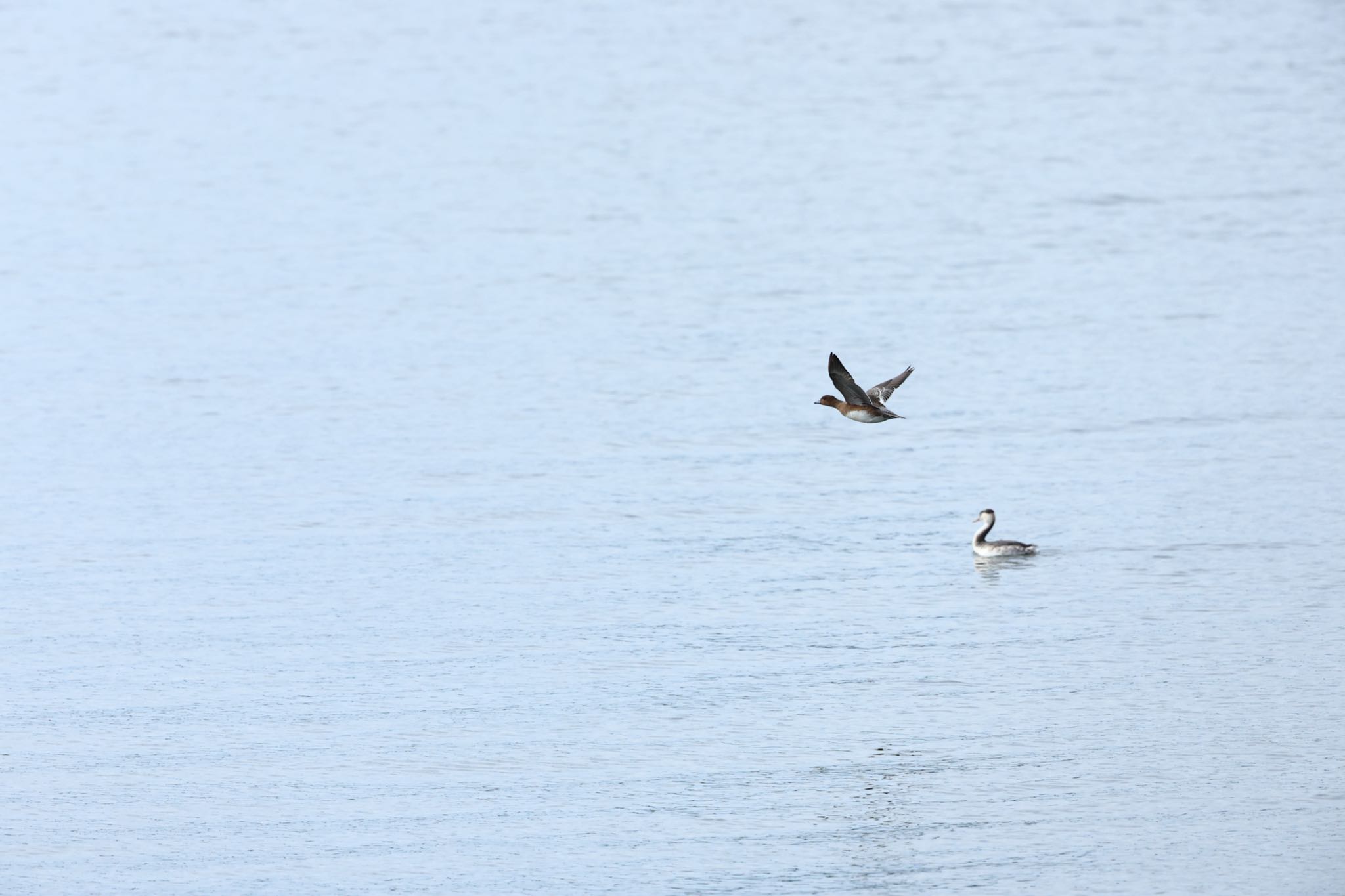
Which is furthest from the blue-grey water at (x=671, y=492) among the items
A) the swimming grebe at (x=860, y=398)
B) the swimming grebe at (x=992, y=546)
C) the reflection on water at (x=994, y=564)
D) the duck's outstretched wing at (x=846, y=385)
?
the duck's outstretched wing at (x=846, y=385)

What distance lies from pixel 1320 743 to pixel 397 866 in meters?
7.75

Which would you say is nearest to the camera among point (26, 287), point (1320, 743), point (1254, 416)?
point (1320, 743)

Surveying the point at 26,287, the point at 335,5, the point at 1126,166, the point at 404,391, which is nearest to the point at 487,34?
the point at 335,5

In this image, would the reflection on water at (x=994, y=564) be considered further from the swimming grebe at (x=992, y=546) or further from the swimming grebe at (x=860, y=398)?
the swimming grebe at (x=860, y=398)

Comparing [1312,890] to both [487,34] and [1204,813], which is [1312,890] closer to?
[1204,813]

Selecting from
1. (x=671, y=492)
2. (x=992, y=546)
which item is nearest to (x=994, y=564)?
(x=992, y=546)

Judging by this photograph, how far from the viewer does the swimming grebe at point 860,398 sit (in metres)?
17.5

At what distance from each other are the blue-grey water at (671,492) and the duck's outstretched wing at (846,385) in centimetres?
263

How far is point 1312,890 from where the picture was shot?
15117 millimetres

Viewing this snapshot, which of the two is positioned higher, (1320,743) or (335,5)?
(1320,743)

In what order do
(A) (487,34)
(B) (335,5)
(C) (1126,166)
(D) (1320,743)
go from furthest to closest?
1. (B) (335,5)
2. (A) (487,34)
3. (C) (1126,166)
4. (D) (1320,743)

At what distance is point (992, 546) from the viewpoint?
22.2 metres

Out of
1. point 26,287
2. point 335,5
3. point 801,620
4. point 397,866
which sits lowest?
point 335,5

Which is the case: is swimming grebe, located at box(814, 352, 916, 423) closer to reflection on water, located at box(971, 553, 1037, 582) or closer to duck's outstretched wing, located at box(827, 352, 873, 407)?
duck's outstretched wing, located at box(827, 352, 873, 407)
